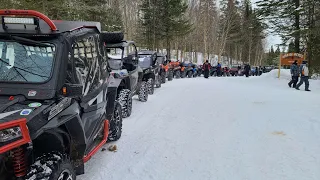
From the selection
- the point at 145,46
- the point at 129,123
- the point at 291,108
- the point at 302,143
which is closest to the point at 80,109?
the point at 129,123

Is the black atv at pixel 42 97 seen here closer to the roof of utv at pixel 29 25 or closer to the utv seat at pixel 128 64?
the roof of utv at pixel 29 25

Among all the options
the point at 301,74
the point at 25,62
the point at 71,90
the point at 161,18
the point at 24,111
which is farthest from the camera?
the point at 161,18

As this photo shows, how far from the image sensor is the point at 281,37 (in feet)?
86.5

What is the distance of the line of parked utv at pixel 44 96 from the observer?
8.19 feet

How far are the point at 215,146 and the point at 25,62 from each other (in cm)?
349

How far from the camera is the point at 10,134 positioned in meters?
2.19

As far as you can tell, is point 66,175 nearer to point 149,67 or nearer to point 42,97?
point 42,97

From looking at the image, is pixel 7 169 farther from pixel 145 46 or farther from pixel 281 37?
pixel 145 46

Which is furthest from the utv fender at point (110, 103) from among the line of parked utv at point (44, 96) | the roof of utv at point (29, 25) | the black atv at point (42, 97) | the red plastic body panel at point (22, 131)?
the red plastic body panel at point (22, 131)

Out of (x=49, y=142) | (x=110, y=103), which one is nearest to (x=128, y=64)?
(x=110, y=103)

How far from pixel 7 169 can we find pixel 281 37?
2715cm

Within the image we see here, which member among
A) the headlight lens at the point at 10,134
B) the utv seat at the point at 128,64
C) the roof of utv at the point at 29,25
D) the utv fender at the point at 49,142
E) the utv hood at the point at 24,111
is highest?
the roof of utv at the point at 29,25

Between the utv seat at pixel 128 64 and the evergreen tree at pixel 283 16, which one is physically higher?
the evergreen tree at pixel 283 16

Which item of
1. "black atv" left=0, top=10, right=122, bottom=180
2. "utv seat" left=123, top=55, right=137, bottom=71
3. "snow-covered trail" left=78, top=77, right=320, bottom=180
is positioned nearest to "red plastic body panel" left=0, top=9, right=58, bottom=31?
"black atv" left=0, top=10, right=122, bottom=180
